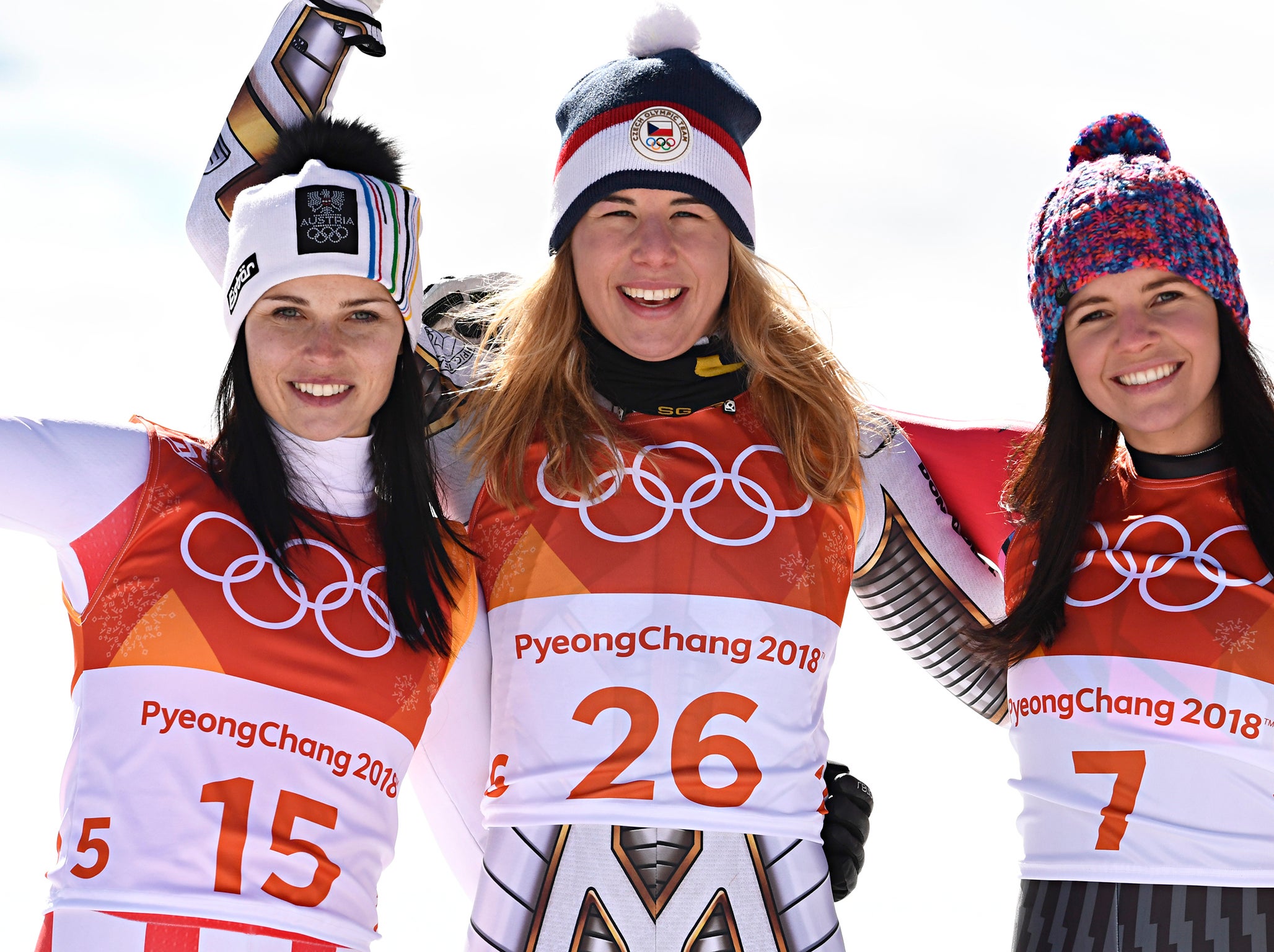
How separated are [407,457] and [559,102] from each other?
986 mm

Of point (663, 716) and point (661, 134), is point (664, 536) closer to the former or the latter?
point (663, 716)

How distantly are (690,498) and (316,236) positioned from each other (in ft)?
3.11

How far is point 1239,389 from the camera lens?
251 centimetres

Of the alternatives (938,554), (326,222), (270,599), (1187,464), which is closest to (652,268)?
(326,222)

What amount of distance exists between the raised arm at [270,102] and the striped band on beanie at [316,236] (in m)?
0.32

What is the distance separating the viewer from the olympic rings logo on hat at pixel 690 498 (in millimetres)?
2578

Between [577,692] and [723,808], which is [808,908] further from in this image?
[577,692]

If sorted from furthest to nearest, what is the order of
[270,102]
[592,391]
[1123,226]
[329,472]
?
[270,102] < [592,391] < [329,472] < [1123,226]

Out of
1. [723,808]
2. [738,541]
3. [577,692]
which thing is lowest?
[723,808]

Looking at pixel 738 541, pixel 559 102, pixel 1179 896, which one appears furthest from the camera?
pixel 559 102

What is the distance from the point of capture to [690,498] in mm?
2625

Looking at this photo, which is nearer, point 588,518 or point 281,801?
point 281,801

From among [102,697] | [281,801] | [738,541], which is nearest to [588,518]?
[738,541]

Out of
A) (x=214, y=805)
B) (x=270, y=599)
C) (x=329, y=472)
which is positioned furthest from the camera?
(x=329, y=472)
